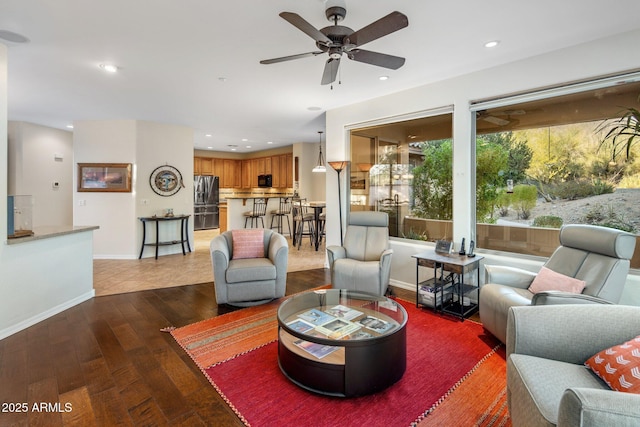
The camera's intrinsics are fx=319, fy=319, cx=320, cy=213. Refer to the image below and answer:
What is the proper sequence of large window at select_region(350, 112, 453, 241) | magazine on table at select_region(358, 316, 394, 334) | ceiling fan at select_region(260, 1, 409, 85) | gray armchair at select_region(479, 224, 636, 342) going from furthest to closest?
large window at select_region(350, 112, 453, 241) < gray armchair at select_region(479, 224, 636, 342) < magazine on table at select_region(358, 316, 394, 334) < ceiling fan at select_region(260, 1, 409, 85)

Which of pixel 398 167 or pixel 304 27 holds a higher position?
pixel 304 27

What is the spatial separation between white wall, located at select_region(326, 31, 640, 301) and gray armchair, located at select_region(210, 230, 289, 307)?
1741 mm

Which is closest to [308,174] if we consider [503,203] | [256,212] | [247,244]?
[256,212]

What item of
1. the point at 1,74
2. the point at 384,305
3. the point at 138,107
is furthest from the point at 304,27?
the point at 138,107

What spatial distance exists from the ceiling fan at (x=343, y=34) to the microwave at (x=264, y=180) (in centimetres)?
750

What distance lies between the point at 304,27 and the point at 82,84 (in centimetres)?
359

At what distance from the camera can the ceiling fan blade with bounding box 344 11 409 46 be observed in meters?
1.91

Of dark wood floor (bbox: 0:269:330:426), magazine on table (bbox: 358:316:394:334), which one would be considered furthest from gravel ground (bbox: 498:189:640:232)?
dark wood floor (bbox: 0:269:330:426)

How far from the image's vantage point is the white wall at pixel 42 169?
20.5 feet

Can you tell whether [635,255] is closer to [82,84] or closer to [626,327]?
[626,327]

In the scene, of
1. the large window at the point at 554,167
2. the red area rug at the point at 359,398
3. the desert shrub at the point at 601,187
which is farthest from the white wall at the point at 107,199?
the desert shrub at the point at 601,187

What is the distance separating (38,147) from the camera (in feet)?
21.5

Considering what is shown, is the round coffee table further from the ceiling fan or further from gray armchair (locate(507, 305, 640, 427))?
the ceiling fan

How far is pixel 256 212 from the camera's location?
7902mm
